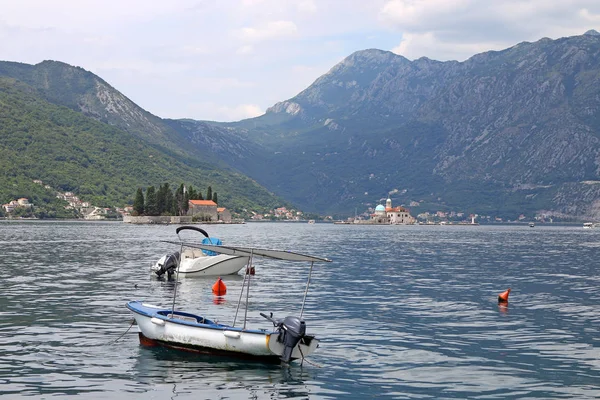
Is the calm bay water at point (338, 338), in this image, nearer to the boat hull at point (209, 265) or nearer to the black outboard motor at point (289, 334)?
the black outboard motor at point (289, 334)

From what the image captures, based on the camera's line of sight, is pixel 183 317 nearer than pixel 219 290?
Yes

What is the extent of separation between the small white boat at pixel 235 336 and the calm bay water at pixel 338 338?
1.78ft

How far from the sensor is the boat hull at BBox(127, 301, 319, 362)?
29.6 meters

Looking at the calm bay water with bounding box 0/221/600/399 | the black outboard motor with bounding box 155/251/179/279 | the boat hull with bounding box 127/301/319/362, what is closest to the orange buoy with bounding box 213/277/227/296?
the calm bay water with bounding box 0/221/600/399

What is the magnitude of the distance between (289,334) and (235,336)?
2.38 m

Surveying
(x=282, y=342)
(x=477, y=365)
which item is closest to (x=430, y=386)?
(x=477, y=365)

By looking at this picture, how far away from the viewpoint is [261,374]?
1132 inches

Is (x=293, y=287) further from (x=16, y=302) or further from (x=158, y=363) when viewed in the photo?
(x=158, y=363)

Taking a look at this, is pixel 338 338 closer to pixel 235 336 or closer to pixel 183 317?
pixel 183 317

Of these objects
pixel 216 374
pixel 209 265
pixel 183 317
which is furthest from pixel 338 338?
pixel 209 265

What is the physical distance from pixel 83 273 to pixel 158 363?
42.8 meters

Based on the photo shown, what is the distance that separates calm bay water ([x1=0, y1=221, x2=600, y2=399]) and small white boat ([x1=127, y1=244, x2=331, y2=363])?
0.54 m

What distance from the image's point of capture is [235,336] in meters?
29.8

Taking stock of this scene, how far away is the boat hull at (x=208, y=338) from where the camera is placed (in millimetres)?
29594
